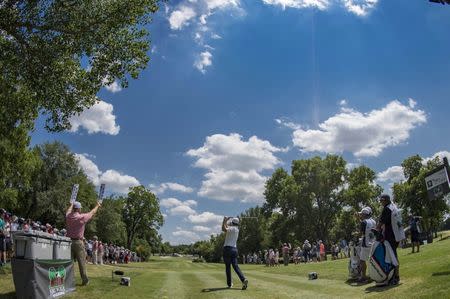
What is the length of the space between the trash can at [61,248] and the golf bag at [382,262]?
27.2ft

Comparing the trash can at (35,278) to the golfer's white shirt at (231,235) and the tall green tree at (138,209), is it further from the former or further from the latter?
the tall green tree at (138,209)

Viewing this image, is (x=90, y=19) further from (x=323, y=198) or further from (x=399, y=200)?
(x=323, y=198)

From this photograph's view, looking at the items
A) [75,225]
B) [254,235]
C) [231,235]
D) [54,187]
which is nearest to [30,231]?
[75,225]

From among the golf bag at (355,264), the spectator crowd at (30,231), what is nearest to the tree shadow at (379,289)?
the golf bag at (355,264)

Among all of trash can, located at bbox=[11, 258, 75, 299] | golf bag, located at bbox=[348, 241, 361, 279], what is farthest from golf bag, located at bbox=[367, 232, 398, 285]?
trash can, located at bbox=[11, 258, 75, 299]

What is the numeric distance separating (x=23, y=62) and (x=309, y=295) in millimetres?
14248

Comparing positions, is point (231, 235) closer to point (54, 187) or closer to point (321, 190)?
point (54, 187)

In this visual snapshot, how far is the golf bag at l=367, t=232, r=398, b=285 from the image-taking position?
1222 centimetres

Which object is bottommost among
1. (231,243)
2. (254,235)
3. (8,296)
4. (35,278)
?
(8,296)

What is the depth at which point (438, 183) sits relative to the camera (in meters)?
11.1

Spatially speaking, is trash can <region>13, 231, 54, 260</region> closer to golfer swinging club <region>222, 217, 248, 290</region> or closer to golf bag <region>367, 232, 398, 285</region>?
golfer swinging club <region>222, 217, 248, 290</region>

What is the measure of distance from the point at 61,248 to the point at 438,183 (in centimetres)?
965

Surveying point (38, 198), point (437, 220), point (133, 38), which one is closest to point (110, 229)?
point (38, 198)

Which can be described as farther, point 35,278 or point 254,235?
point 254,235
